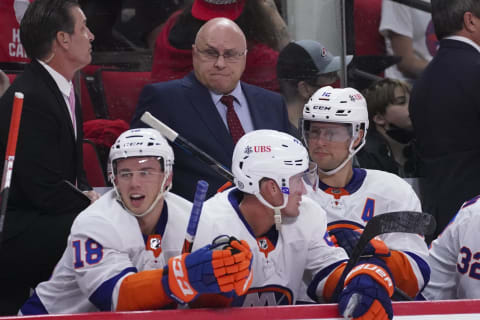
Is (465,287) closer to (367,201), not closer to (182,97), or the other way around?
(367,201)

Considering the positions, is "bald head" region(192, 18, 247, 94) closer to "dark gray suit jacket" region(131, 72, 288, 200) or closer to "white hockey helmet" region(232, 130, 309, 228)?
"dark gray suit jacket" region(131, 72, 288, 200)

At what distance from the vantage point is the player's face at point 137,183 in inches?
116

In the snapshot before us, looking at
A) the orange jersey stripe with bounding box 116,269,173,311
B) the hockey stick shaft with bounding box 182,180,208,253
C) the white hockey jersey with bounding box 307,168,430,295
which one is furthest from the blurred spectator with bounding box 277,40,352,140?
the orange jersey stripe with bounding box 116,269,173,311

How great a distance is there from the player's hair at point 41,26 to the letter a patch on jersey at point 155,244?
95cm

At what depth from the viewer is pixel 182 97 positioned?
12.1ft

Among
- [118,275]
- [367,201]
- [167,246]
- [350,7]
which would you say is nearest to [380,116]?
[350,7]

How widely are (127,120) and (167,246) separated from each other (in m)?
→ 1.45

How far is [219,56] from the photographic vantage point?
372 centimetres

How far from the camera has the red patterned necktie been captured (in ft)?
12.2

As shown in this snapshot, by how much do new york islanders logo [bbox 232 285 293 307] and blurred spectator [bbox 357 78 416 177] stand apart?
1.52 meters

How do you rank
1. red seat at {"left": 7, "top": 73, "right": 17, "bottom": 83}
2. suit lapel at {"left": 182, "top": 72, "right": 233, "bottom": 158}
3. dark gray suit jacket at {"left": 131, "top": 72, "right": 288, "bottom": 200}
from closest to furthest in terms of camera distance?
dark gray suit jacket at {"left": 131, "top": 72, "right": 288, "bottom": 200} < suit lapel at {"left": 182, "top": 72, "right": 233, "bottom": 158} < red seat at {"left": 7, "top": 73, "right": 17, "bottom": 83}

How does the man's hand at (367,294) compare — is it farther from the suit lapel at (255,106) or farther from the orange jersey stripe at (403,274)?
the suit lapel at (255,106)

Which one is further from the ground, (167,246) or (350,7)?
(350,7)

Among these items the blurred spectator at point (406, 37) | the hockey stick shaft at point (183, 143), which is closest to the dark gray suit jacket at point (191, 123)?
the hockey stick shaft at point (183, 143)
